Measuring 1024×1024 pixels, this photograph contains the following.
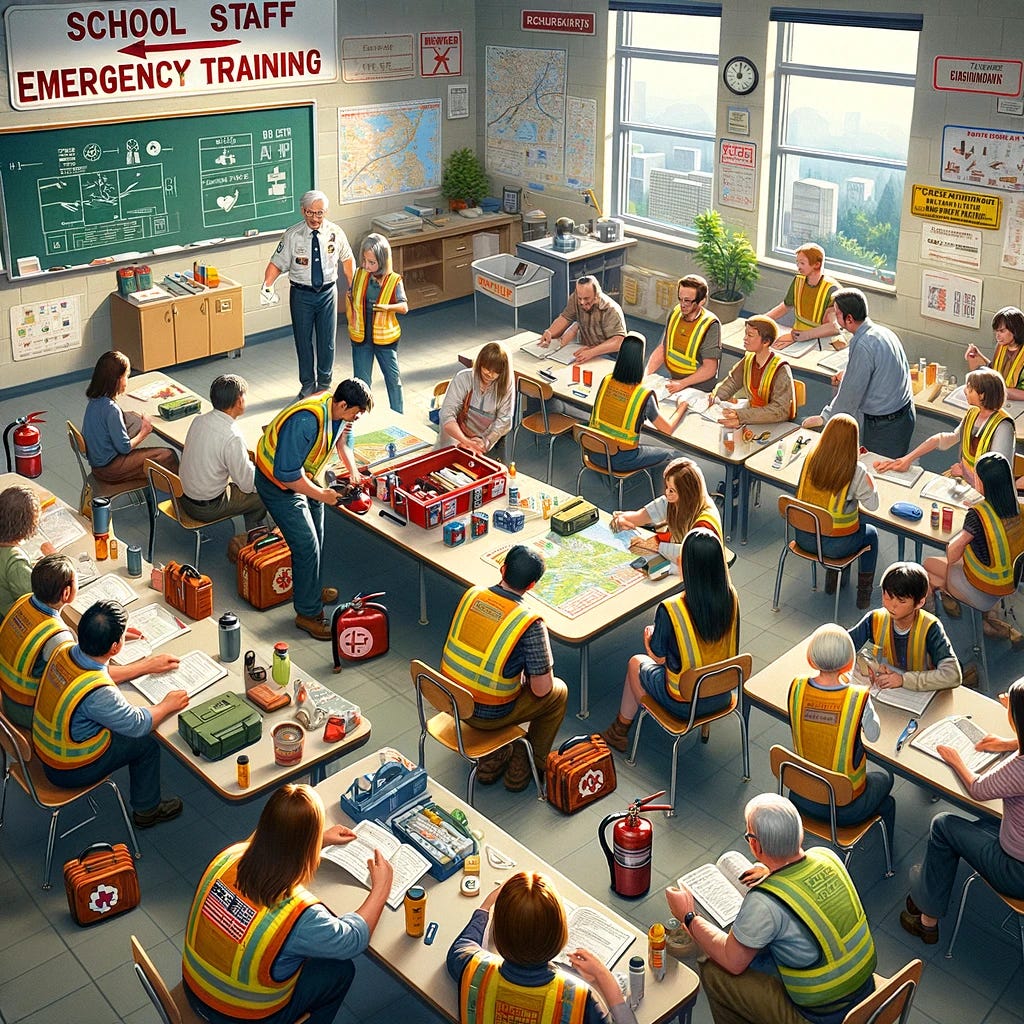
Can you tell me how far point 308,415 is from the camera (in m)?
7.52

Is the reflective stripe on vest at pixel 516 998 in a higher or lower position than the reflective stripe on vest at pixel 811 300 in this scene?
lower

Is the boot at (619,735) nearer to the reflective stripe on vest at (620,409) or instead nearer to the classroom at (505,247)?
the classroom at (505,247)

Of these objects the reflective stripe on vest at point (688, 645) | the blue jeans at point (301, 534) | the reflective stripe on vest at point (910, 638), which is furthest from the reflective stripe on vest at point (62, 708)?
the reflective stripe on vest at point (910, 638)

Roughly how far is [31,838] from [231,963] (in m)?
2.53

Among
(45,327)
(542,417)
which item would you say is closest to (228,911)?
(542,417)

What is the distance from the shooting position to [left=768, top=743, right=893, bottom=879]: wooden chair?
5531 mm

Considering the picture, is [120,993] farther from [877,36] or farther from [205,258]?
[877,36]

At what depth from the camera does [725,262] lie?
1231 cm

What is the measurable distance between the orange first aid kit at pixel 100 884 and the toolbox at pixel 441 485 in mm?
2769

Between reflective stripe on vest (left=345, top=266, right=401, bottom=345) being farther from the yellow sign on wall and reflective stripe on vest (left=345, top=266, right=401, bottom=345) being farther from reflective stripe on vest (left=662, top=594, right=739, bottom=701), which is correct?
reflective stripe on vest (left=662, top=594, right=739, bottom=701)

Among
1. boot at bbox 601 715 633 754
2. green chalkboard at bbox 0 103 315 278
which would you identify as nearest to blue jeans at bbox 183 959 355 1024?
boot at bbox 601 715 633 754

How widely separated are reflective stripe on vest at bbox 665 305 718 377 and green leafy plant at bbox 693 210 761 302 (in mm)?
2496

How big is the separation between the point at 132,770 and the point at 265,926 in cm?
221

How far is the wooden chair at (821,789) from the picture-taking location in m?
5.53
